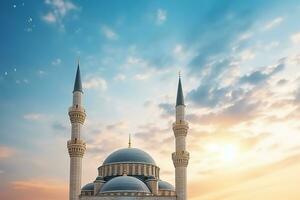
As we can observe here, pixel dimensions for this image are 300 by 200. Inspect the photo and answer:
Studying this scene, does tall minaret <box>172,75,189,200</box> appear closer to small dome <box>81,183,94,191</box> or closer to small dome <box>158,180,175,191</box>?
small dome <box>158,180,175,191</box>

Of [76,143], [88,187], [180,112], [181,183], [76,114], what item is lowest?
[181,183]

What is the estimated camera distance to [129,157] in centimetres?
6438

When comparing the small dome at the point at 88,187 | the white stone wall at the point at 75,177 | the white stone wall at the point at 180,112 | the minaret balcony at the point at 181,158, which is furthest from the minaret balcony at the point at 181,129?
the small dome at the point at 88,187

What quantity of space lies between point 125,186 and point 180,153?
837 cm

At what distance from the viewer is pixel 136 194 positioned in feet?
177

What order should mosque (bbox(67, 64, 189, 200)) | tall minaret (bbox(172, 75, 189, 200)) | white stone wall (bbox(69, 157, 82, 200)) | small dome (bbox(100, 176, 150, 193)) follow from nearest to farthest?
white stone wall (bbox(69, 157, 82, 200)), mosque (bbox(67, 64, 189, 200)), small dome (bbox(100, 176, 150, 193)), tall minaret (bbox(172, 75, 189, 200))

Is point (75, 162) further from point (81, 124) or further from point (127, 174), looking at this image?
point (127, 174)

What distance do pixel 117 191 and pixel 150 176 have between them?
9044mm

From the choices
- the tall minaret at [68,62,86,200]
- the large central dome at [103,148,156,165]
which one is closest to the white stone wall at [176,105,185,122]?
the large central dome at [103,148,156,165]

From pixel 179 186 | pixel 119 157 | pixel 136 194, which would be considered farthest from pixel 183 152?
pixel 119 157

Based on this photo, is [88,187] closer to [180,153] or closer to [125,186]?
[125,186]

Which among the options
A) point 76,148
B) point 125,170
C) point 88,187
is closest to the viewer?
point 76,148

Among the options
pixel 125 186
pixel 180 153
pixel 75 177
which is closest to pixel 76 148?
pixel 75 177

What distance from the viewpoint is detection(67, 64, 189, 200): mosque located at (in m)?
53.5
